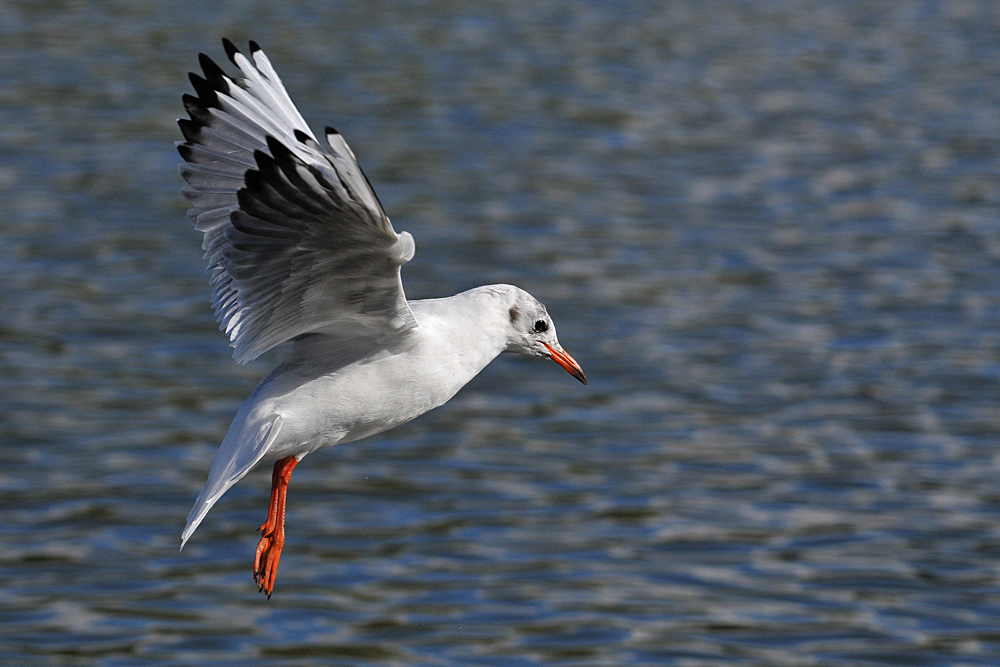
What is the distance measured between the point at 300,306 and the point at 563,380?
23.5 feet

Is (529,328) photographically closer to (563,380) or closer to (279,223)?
(279,223)

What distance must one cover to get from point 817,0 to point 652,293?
14082mm

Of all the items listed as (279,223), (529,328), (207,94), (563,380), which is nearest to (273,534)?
(529,328)

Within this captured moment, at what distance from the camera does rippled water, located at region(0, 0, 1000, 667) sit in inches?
381

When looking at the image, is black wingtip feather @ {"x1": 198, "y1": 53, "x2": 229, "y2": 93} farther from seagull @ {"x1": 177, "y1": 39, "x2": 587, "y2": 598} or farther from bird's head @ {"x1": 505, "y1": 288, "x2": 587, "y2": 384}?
bird's head @ {"x1": 505, "y1": 288, "x2": 587, "y2": 384}

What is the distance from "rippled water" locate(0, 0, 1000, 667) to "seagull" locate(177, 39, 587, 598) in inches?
131

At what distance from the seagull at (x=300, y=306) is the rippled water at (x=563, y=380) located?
10.9ft

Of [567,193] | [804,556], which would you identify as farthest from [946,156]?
[804,556]

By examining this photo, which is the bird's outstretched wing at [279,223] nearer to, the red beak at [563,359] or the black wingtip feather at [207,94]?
the black wingtip feather at [207,94]

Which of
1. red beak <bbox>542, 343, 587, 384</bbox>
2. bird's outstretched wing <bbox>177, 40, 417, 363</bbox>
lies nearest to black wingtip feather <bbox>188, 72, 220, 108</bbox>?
bird's outstretched wing <bbox>177, 40, 417, 363</bbox>

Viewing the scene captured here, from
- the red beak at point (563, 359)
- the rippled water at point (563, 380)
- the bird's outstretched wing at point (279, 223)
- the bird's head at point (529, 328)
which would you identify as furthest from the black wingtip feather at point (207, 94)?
the rippled water at point (563, 380)

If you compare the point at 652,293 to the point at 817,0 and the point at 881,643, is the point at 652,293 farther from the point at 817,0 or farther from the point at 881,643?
the point at 817,0

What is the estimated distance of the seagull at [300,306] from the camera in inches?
219

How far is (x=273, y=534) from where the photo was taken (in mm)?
6398
